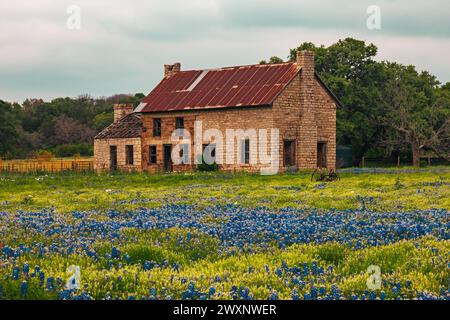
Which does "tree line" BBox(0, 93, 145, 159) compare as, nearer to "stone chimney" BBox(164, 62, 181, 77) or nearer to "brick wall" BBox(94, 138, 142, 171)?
"brick wall" BBox(94, 138, 142, 171)

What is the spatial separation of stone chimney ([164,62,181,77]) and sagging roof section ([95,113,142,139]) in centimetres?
434

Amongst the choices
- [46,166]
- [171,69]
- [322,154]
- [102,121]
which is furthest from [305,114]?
[102,121]

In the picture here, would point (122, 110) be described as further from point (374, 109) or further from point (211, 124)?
point (374, 109)

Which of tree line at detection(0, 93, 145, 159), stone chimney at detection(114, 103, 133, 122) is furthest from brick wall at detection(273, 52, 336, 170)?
tree line at detection(0, 93, 145, 159)

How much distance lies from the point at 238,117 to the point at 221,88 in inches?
139

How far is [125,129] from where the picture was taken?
58.4m

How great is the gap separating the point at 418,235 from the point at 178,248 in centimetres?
367

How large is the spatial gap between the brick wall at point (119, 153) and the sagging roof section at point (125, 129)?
0.36 m

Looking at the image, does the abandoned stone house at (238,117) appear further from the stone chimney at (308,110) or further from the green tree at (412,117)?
the green tree at (412,117)

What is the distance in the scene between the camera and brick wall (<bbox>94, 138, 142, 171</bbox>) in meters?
56.0

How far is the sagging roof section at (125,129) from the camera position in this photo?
57094 millimetres

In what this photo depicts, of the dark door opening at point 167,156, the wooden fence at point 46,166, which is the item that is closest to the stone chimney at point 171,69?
the dark door opening at point 167,156

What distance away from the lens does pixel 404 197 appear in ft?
67.8
